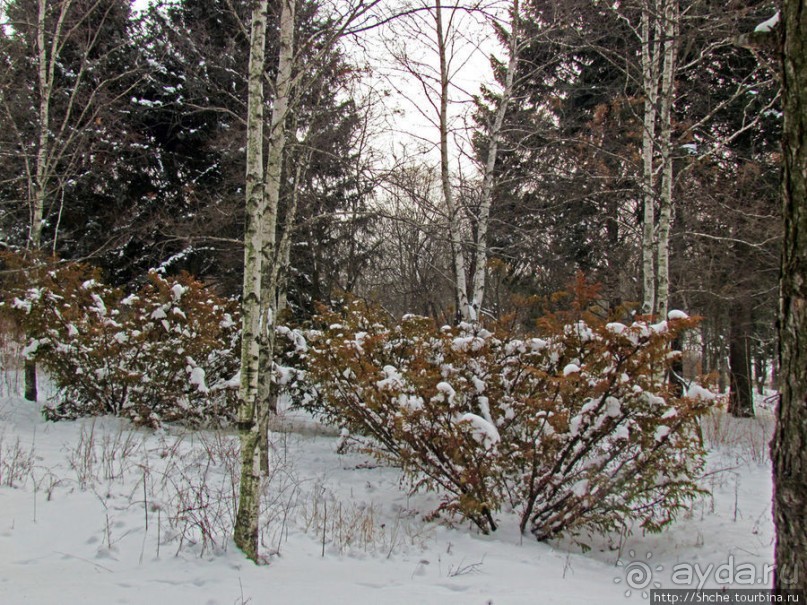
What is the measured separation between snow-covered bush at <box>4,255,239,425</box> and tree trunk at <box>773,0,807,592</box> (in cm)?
579

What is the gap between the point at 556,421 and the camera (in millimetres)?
3662

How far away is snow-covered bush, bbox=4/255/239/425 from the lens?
5961mm

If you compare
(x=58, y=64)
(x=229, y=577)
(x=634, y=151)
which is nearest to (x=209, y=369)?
(x=229, y=577)

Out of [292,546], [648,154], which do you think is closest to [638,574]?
[292,546]

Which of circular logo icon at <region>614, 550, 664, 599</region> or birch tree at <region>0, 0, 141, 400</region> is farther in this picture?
birch tree at <region>0, 0, 141, 400</region>

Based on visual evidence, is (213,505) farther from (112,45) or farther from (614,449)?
(112,45)

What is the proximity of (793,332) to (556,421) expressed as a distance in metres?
2.19

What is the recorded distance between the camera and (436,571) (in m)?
3.26

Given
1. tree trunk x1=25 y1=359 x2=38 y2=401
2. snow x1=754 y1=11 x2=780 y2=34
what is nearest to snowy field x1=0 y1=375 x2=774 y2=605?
tree trunk x1=25 y1=359 x2=38 y2=401

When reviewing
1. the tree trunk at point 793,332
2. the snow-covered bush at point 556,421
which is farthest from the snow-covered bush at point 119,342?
the tree trunk at point 793,332

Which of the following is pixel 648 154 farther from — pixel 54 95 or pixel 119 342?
pixel 54 95

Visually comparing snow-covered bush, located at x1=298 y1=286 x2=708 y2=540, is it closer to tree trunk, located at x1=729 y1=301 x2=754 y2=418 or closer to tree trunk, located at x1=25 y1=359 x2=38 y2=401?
tree trunk, located at x1=25 y1=359 x2=38 y2=401

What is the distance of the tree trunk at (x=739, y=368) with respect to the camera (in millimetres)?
10742

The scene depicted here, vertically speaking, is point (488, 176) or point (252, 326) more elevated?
point (488, 176)
